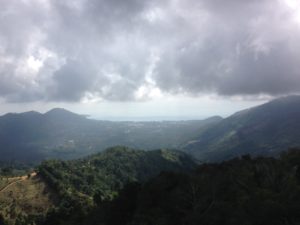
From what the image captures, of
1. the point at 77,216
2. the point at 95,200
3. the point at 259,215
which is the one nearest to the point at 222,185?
the point at 259,215

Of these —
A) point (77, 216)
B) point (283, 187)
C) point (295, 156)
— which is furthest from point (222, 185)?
point (77, 216)

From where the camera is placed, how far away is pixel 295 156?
110m

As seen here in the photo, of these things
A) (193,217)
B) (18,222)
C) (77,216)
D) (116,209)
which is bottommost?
(18,222)

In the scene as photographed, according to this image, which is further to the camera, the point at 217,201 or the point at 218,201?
the point at 217,201

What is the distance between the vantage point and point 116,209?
9169 centimetres

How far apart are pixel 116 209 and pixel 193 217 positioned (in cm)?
3438

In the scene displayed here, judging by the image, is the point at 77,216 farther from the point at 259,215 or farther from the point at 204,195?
the point at 259,215

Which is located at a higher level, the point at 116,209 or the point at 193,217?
the point at 193,217

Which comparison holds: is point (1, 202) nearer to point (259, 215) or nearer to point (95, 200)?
point (95, 200)

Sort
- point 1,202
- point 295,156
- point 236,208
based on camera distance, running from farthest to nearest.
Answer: point 1,202 → point 295,156 → point 236,208

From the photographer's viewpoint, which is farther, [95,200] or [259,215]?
[95,200]

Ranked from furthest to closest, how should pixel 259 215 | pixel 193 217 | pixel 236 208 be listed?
pixel 193 217 → pixel 236 208 → pixel 259 215

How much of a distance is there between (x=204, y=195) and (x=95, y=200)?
10968 cm

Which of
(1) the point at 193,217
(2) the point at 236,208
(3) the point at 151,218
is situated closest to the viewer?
(2) the point at 236,208
